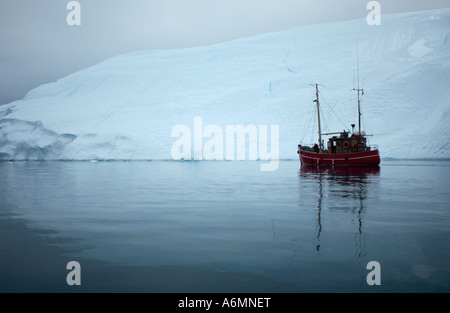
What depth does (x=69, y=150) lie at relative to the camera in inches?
1613

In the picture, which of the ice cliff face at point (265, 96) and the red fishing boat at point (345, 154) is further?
the ice cliff face at point (265, 96)

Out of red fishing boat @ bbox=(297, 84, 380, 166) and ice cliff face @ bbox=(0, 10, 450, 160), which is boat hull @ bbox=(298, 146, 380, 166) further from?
ice cliff face @ bbox=(0, 10, 450, 160)

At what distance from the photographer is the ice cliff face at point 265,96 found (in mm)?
38000

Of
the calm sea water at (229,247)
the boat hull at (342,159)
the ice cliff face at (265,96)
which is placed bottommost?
the calm sea water at (229,247)

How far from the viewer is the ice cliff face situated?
125ft

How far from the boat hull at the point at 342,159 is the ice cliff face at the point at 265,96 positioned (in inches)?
329

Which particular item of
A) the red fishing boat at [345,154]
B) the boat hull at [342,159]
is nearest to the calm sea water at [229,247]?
the boat hull at [342,159]

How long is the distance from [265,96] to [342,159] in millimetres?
19869

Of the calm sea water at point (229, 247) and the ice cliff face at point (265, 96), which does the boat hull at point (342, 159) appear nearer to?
the ice cliff face at point (265, 96)

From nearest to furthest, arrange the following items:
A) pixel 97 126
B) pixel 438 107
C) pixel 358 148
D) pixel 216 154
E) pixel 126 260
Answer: pixel 126 260
pixel 358 148
pixel 438 107
pixel 216 154
pixel 97 126

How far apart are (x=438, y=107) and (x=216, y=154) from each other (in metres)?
23.5

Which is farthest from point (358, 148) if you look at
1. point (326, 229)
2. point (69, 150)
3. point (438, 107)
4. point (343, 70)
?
point (69, 150)

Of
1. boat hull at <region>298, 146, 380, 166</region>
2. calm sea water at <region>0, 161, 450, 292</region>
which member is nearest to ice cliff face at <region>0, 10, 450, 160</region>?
boat hull at <region>298, 146, 380, 166</region>
